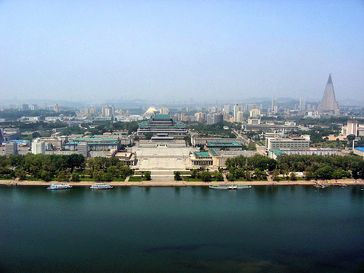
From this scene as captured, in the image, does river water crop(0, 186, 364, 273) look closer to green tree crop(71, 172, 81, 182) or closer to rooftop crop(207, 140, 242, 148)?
green tree crop(71, 172, 81, 182)

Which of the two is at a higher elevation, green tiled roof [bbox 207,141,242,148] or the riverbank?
green tiled roof [bbox 207,141,242,148]

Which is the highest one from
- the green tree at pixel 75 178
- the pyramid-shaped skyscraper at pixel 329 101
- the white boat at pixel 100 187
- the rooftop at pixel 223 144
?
the pyramid-shaped skyscraper at pixel 329 101

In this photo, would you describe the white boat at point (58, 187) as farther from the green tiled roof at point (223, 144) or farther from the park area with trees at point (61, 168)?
the green tiled roof at point (223, 144)

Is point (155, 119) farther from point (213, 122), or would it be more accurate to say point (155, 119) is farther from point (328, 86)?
point (328, 86)

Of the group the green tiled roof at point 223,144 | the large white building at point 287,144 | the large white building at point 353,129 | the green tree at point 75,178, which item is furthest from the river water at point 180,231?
the large white building at point 353,129

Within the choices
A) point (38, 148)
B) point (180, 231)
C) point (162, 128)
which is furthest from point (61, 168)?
point (162, 128)

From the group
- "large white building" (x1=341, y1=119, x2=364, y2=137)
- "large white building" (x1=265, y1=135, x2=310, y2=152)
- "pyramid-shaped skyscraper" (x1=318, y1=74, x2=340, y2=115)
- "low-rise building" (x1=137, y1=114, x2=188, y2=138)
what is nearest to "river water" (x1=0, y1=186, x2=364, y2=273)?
"large white building" (x1=265, y1=135, x2=310, y2=152)

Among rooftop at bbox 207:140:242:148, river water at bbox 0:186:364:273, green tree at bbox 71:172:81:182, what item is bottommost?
river water at bbox 0:186:364:273

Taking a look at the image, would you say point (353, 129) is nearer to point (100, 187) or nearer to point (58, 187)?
point (100, 187)
